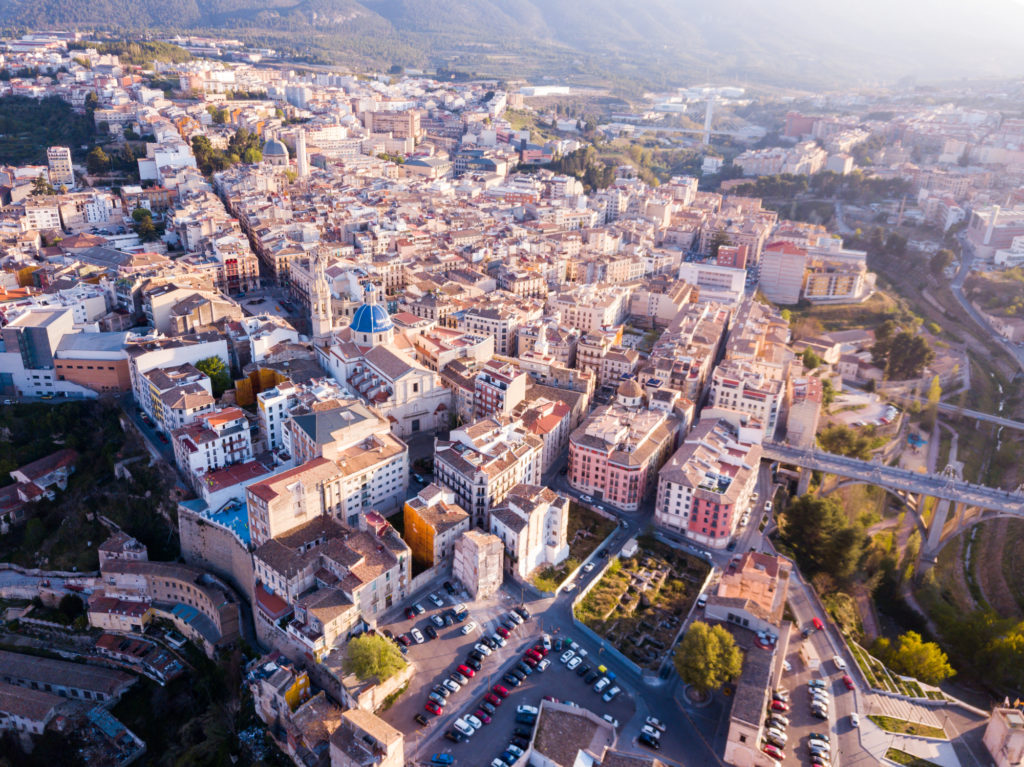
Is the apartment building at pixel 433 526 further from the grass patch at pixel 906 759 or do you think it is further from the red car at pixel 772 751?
the grass patch at pixel 906 759

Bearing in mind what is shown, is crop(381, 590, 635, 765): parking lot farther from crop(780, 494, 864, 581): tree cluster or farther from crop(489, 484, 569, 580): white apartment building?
crop(780, 494, 864, 581): tree cluster

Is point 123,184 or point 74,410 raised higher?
point 123,184

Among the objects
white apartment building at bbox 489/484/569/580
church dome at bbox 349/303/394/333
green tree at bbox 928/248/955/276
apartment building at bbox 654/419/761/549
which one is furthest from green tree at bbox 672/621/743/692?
green tree at bbox 928/248/955/276

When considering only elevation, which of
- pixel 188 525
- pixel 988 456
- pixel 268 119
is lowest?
pixel 988 456

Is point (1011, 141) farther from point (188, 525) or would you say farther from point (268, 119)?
point (188, 525)

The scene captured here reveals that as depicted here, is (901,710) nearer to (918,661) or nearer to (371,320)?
(918,661)

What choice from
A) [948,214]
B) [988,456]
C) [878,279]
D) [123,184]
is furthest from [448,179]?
[988,456]
